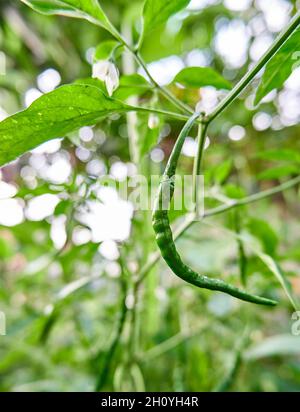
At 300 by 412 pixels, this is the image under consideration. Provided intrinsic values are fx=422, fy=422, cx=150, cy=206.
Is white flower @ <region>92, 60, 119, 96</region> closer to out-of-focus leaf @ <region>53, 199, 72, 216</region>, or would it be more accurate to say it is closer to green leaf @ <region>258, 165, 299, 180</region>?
Result: out-of-focus leaf @ <region>53, 199, 72, 216</region>

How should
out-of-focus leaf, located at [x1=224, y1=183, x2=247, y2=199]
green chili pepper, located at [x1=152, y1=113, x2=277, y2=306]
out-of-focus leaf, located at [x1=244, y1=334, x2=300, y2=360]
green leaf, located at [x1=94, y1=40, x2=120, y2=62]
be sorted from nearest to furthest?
green chili pepper, located at [x1=152, y1=113, x2=277, y2=306] → green leaf, located at [x1=94, y1=40, x2=120, y2=62] → out-of-focus leaf, located at [x1=224, y1=183, x2=247, y2=199] → out-of-focus leaf, located at [x1=244, y1=334, x2=300, y2=360]

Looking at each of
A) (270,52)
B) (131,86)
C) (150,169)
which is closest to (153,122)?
(131,86)

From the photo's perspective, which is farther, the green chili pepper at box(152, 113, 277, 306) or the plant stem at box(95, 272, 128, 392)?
the plant stem at box(95, 272, 128, 392)

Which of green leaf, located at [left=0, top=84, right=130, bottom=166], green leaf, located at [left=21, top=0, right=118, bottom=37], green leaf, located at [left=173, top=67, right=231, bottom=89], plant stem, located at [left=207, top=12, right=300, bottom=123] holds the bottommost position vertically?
green leaf, located at [left=0, top=84, right=130, bottom=166]

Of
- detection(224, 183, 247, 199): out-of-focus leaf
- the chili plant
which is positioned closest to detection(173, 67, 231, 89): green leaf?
the chili plant

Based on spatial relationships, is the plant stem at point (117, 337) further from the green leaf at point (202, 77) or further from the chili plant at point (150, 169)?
the green leaf at point (202, 77)

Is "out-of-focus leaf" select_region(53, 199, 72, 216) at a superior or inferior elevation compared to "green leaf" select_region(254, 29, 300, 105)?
inferior
